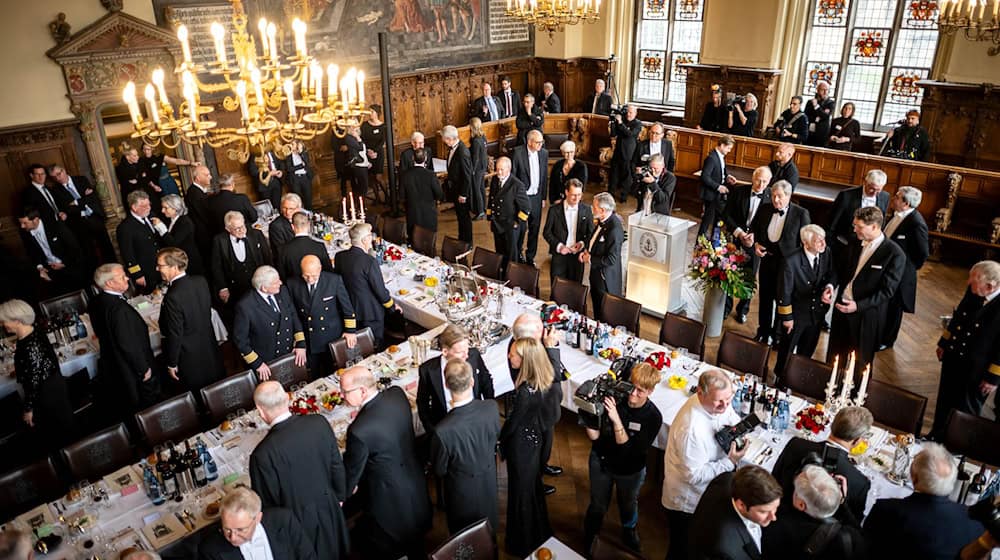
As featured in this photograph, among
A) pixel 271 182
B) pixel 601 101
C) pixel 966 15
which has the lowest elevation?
pixel 271 182

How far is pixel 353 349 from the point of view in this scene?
616 cm

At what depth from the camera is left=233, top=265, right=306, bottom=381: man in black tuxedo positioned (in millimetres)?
5902

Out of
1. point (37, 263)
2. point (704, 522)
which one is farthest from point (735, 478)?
point (37, 263)

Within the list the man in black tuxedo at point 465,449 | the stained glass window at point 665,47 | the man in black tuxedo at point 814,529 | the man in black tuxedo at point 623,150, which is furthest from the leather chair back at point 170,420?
the stained glass window at point 665,47

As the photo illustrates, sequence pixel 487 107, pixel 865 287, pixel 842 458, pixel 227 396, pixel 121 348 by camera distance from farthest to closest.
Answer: pixel 487 107 → pixel 865 287 → pixel 121 348 → pixel 227 396 → pixel 842 458

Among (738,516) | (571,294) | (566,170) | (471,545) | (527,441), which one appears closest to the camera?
(738,516)

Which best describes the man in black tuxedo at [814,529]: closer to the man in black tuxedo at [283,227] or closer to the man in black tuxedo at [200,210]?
the man in black tuxedo at [283,227]

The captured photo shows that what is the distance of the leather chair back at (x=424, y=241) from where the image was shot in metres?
8.88

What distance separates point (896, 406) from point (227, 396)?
525 centimetres

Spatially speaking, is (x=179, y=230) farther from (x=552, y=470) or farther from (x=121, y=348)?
(x=552, y=470)

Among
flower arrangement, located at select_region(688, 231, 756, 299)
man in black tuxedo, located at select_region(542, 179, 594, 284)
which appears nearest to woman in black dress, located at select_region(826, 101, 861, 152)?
flower arrangement, located at select_region(688, 231, 756, 299)

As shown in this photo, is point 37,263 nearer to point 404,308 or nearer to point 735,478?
point 404,308

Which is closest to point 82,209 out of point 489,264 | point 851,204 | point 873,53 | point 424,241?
point 424,241

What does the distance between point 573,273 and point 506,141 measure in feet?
22.2
